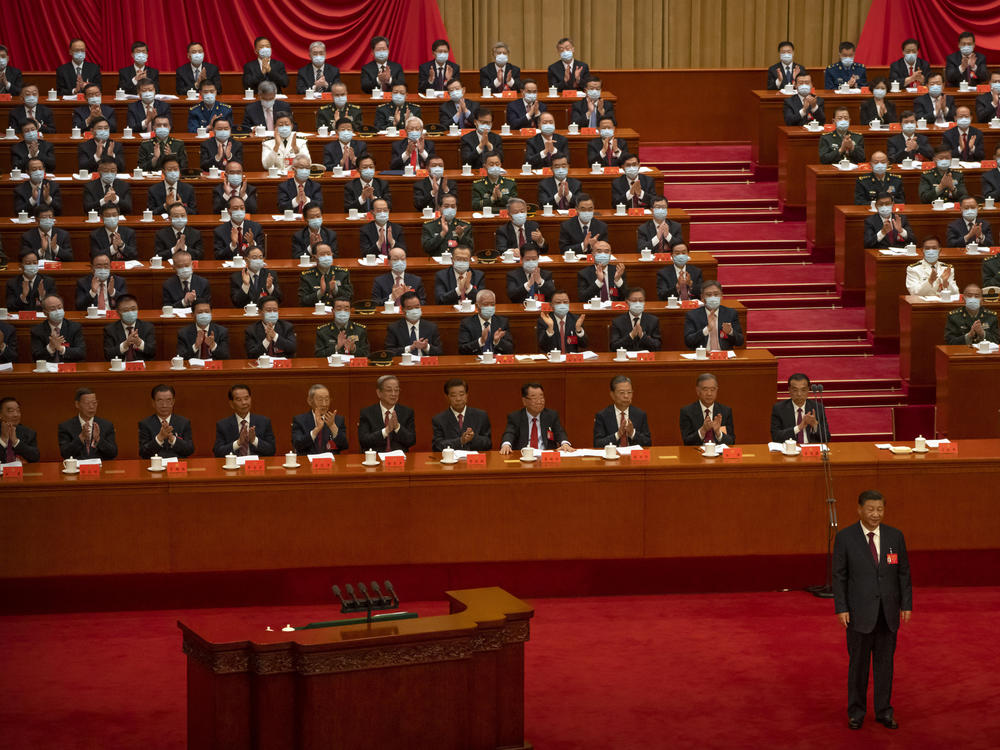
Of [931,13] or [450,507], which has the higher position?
[931,13]

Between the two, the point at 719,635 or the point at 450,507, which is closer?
the point at 719,635

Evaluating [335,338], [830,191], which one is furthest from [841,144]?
[335,338]

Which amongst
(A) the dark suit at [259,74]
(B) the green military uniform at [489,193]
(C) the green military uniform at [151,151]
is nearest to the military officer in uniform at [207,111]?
(A) the dark suit at [259,74]

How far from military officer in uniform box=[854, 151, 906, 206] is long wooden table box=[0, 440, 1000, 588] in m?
4.95

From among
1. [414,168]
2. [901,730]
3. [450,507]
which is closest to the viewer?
[901,730]

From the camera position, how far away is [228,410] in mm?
10602

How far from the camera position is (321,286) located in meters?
11.8

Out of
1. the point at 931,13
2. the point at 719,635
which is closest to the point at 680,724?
the point at 719,635

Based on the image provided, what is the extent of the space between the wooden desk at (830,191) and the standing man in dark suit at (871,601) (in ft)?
23.6

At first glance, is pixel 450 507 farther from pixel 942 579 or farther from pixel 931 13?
A: pixel 931 13

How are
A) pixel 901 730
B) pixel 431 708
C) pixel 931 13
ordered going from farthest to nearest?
pixel 931 13, pixel 901 730, pixel 431 708

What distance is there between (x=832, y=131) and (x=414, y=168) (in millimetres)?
4091

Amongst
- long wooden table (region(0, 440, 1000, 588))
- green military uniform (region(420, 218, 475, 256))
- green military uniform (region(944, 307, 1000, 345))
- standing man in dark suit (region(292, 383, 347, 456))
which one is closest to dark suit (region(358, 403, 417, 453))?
standing man in dark suit (region(292, 383, 347, 456))

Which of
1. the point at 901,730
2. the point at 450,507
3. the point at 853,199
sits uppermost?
the point at 853,199
